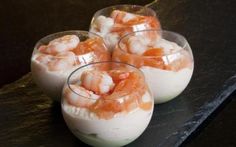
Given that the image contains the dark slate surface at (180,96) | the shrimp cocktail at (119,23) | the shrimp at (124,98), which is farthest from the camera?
the shrimp cocktail at (119,23)

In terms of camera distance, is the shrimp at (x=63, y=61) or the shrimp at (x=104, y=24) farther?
the shrimp at (x=104, y=24)

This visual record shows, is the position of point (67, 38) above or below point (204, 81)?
above

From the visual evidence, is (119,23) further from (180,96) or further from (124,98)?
(124,98)

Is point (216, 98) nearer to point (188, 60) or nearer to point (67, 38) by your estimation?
point (188, 60)

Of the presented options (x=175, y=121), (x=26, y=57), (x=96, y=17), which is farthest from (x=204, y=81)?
(x=26, y=57)

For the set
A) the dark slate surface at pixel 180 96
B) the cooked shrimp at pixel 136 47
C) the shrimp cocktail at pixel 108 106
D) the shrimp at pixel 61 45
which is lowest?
the dark slate surface at pixel 180 96

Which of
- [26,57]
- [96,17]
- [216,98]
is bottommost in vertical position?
[26,57]

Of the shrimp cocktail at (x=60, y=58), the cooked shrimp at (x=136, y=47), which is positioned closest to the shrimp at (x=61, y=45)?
the shrimp cocktail at (x=60, y=58)

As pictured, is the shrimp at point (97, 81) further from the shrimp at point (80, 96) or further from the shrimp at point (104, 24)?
the shrimp at point (104, 24)

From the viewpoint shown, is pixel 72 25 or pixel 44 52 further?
pixel 72 25
